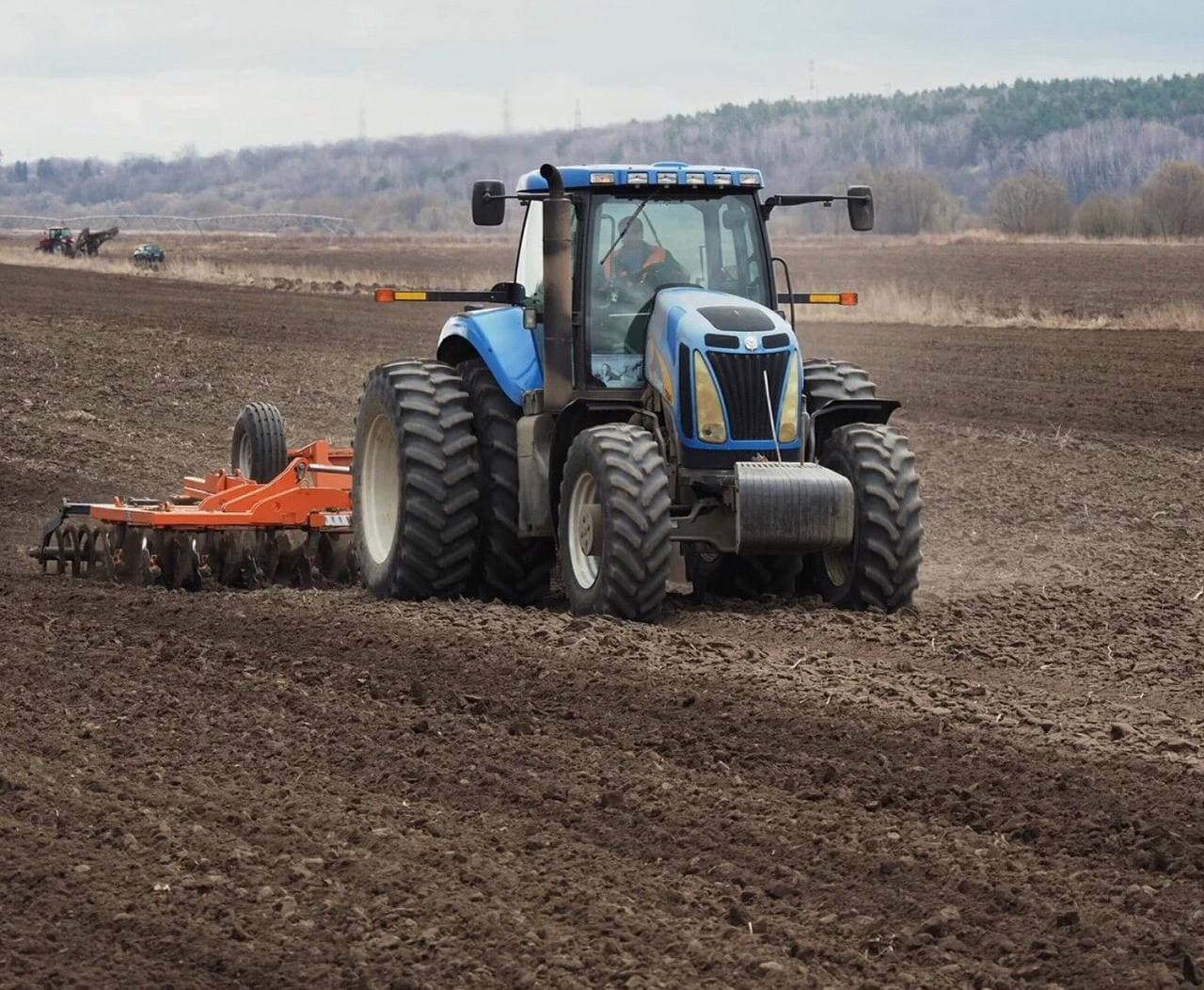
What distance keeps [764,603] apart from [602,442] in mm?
1511

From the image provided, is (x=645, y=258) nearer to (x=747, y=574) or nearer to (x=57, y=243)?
(x=747, y=574)

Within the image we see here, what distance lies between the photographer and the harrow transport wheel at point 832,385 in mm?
9555

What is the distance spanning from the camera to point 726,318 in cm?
889

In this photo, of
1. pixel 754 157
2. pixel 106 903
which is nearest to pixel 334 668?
pixel 106 903

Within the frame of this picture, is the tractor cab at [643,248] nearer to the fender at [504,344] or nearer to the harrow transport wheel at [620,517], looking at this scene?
A: the fender at [504,344]

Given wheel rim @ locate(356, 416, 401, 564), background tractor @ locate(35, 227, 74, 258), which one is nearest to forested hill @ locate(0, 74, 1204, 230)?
background tractor @ locate(35, 227, 74, 258)

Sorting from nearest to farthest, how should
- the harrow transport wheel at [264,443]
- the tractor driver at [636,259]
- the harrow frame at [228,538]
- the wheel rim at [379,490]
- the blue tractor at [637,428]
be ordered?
the blue tractor at [637,428] < the tractor driver at [636,259] < the wheel rim at [379,490] < the harrow frame at [228,538] < the harrow transport wheel at [264,443]

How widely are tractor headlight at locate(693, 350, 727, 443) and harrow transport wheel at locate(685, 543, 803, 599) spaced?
106 cm

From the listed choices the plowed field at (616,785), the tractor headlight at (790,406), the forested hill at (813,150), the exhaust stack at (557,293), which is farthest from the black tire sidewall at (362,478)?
the forested hill at (813,150)

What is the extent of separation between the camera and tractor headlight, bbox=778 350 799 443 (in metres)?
8.96

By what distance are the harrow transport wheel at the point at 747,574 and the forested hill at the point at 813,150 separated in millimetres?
93100

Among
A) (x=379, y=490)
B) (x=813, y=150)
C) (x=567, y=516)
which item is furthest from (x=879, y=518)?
(x=813, y=150)

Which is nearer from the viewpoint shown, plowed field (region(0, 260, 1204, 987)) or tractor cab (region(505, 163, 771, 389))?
plowed field (region(0, 260, 1204, 987))

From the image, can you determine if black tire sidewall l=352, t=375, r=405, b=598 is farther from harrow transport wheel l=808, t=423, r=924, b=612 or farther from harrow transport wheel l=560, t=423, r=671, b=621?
harrow transport wheel l=808, t=423, r=924, b=612
